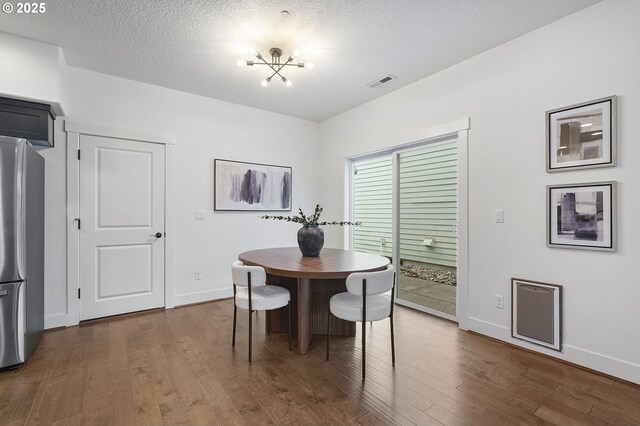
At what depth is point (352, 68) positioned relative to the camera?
313 cm

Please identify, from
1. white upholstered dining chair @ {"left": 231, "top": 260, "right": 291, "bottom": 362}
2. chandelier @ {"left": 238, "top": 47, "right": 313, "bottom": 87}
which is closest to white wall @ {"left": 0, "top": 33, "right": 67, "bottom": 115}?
chandelier @ {"left": 238, "top": 47, "right": 313, "bottom": 87}

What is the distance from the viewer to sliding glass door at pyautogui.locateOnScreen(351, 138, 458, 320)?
3324 millimetres

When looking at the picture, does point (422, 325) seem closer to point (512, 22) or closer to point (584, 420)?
point (584, 420)

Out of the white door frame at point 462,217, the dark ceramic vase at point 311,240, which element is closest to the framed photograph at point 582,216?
the white door frame at point 462,217

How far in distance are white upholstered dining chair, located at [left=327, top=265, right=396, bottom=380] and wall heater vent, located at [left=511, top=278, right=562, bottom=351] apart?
120cm

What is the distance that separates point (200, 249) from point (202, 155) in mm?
1256

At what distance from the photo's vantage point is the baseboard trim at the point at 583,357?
80.2 inches

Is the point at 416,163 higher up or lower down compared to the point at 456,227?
higher up

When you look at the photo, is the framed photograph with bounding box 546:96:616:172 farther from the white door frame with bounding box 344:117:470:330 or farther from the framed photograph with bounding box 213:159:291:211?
the framed photograph with bounding box 213:159:291:211

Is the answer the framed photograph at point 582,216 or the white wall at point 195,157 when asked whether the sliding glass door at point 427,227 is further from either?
the white wall at point 195,157

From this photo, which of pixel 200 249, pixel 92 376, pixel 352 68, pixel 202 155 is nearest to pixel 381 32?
pixel 352 68

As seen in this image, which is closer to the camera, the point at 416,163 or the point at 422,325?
the point at 422,325

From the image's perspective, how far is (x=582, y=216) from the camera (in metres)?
2.25

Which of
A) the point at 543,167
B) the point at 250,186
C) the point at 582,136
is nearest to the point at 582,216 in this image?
the point at 543,167
